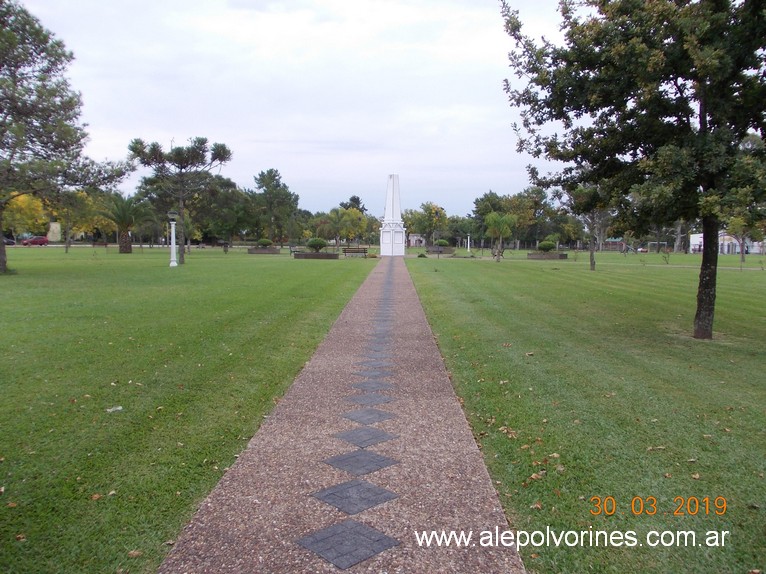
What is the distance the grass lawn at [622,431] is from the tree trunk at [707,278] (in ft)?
1.08

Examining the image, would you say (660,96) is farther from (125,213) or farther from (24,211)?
(24,211)

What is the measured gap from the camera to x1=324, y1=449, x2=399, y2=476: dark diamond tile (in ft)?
12.4

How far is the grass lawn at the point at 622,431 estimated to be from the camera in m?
3.03

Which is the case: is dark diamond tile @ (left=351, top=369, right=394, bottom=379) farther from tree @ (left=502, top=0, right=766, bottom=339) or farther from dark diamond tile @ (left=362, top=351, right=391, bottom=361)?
tree @ (left=502, top=0, right=766, bottom=339)

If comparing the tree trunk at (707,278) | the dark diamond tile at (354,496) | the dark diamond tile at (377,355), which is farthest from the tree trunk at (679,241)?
the dark diamond tile at (354,496)

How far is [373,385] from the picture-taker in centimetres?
609

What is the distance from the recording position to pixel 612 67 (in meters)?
8.07

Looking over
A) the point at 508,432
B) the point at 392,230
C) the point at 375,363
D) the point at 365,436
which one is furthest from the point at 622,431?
the point at 392,230

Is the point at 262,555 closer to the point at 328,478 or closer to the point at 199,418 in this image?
the point at 328,478

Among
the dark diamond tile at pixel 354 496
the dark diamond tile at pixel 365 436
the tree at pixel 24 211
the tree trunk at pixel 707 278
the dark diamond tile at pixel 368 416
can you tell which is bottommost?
the dark diamond tile at pixel 368 416

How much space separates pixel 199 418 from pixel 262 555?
2.38 m

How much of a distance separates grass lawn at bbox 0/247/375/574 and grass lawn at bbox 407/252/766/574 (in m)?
2.06

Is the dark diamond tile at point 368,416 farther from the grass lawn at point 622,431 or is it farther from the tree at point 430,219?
the tree at point 430,219

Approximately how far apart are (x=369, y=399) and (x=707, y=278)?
690 centimetres
